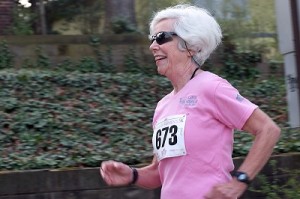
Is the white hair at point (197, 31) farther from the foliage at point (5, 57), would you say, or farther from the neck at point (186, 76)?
the foliage at point (5, 57)

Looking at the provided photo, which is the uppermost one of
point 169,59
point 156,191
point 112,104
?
point 169,59

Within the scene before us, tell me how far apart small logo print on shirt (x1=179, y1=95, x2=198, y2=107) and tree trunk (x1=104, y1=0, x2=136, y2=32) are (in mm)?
8418

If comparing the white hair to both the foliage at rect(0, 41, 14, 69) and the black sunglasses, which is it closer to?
the black sunglasses

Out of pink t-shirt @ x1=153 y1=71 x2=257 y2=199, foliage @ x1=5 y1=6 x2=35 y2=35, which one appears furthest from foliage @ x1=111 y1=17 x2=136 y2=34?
pink t-shirt @ x1=153 y1=71 x2=257 y2=199

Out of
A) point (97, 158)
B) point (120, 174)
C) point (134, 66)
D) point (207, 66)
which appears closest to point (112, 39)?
point (134, 66)

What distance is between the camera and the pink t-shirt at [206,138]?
3555 millimetres

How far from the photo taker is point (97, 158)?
7.13 m

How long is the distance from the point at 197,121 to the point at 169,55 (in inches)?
16.5

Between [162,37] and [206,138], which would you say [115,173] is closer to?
[206,138]

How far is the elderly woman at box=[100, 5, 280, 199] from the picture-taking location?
137 inches

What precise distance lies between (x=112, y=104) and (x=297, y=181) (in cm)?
312

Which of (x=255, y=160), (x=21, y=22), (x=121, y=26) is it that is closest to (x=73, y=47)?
(x=121, y=26)

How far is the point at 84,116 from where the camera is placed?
8477mm

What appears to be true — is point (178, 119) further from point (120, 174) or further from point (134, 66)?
point (134, 66)
